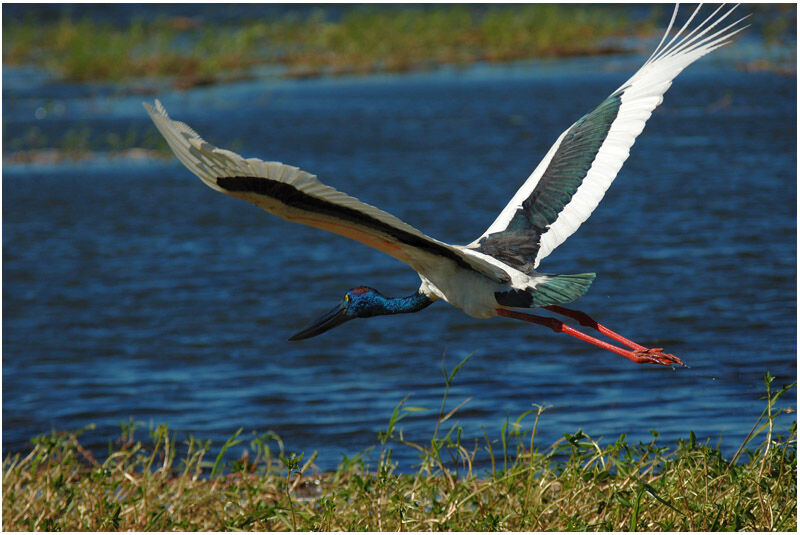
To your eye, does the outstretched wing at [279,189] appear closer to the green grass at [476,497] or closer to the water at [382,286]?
the green grass at [476,497]

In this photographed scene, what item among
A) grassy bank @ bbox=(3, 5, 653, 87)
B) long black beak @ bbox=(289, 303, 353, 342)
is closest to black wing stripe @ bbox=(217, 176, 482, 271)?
long black beak @ bbox=(289, 303, 353, 342)

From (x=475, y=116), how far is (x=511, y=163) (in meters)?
3.46

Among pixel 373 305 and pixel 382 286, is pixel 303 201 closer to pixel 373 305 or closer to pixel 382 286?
pixel 373 305

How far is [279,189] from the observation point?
3.62 metres

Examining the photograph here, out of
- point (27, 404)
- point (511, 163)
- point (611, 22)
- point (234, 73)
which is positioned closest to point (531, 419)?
point (27, 404)

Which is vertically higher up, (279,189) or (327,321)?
(279,189)

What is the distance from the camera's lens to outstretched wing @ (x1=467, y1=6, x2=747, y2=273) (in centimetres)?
492

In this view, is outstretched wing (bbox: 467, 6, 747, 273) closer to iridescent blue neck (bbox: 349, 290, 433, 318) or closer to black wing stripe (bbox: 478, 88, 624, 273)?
black wing stripe (bbox: 478, 88, 624, 273)

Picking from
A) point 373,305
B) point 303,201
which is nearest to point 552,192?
point 373,305

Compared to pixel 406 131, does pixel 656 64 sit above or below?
above

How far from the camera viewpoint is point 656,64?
18.1 feet

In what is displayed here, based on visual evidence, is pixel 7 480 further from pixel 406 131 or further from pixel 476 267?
pixel 406 131

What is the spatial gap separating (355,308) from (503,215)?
0.74 metres

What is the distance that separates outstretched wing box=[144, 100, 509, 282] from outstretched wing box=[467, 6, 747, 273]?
2.84 ft
